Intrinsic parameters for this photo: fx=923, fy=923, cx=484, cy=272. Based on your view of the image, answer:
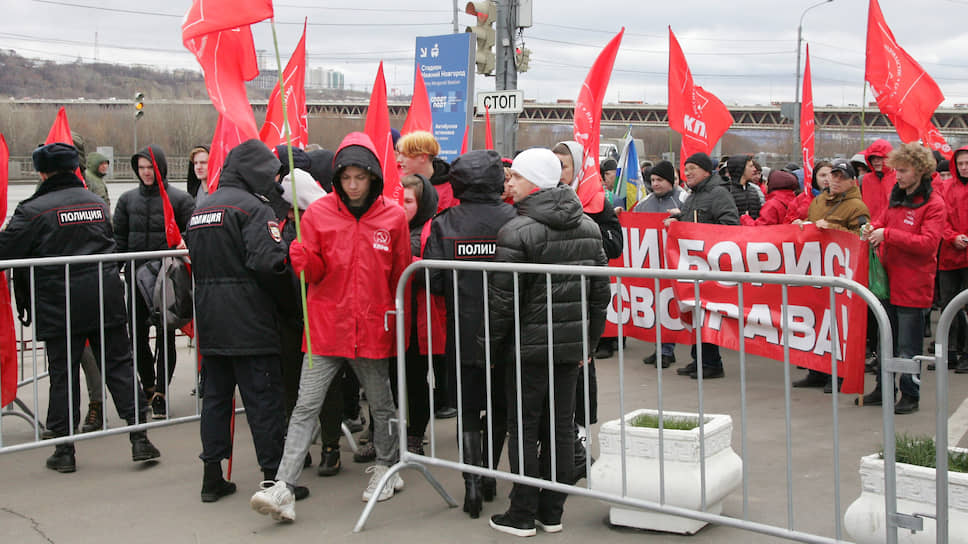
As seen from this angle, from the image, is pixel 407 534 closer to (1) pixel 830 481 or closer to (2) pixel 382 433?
(2) pixel 382 433

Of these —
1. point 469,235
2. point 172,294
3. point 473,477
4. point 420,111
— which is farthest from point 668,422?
point 420,111

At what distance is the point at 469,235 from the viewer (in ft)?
17.1

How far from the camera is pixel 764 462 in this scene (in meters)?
5.92

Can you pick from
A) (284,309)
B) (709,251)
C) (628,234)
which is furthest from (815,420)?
(284,309)

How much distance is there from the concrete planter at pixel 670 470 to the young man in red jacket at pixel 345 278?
1300 mm

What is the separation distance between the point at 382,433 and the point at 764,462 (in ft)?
8.06

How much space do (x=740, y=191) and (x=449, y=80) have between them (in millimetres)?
4234

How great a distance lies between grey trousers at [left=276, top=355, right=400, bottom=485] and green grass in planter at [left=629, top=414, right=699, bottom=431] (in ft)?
4.78

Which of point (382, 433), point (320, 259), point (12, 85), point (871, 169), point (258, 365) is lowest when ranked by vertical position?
point (382, 433)

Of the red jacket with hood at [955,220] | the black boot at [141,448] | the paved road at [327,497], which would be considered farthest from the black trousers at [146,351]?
the red jacket with hood at [955,220]

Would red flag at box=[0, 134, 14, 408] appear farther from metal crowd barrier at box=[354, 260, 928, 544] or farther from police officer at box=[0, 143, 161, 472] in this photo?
metal crowd barrier at box=[354, 260, 928, 544]

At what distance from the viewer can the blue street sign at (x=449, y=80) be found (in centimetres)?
1261

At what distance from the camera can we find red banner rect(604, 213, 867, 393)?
6.30 m

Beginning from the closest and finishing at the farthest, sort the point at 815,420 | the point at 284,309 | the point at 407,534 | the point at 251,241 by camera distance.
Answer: the point at 407,534 → the point at 251,241 → the point at 284,309 → the point at 815,420
